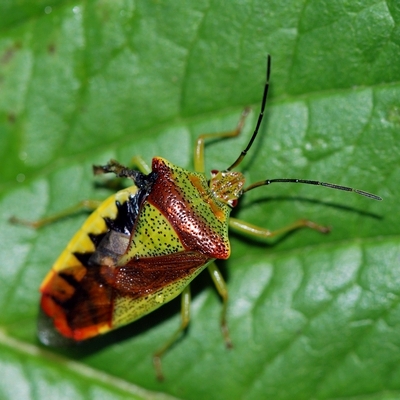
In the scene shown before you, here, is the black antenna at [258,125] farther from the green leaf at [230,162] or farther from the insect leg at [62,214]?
the insect leg at [62,214]

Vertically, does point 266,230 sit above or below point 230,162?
below

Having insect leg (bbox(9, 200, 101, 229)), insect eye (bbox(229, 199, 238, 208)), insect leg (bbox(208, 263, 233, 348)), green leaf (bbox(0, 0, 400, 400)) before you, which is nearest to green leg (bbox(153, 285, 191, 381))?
green leaf (bbox(0, 0, 400, 400))

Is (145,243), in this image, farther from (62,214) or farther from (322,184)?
(322,184)

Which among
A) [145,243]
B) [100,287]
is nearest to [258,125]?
[145,243]

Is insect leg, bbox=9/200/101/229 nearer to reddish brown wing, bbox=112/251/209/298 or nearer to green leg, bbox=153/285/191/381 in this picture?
reddish brown wing, bbox=112/251/209/298

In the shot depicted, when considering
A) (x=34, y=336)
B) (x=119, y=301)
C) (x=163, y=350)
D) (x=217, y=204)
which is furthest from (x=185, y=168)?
(x=34, y=336)

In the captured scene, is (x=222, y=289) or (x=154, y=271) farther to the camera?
(x=222, y=289)
